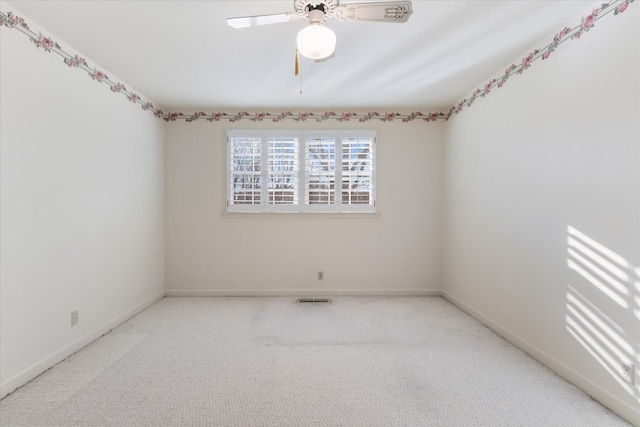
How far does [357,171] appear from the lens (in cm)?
428

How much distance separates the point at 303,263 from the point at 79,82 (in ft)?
9.75

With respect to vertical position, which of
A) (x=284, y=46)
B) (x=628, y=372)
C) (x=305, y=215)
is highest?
(x=284, y=46)

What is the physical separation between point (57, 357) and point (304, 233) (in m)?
2.69

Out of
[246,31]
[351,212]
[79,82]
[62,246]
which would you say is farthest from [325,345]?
[79,82]

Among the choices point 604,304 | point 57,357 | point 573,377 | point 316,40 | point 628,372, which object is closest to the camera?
point 316,40

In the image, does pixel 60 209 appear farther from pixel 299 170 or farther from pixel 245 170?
pixel 299 170

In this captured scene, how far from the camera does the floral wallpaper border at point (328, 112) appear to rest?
208cm

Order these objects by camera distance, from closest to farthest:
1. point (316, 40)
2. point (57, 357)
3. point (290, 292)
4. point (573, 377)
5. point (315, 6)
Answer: point (316, 40) < point (315, 6) < point (573, 377) < point (57, 357) < point (290, 292)

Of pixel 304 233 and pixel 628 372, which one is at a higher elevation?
pixel 304 233

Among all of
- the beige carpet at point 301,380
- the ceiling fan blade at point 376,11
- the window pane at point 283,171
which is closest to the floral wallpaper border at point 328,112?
the window pane at point 283,171

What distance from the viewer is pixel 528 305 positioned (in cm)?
263

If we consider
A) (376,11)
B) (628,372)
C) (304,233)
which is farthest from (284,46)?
(628,372)

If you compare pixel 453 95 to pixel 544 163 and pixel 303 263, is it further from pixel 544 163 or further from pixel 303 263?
pixel 303 263

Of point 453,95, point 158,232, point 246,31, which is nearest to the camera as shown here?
point 246,31
